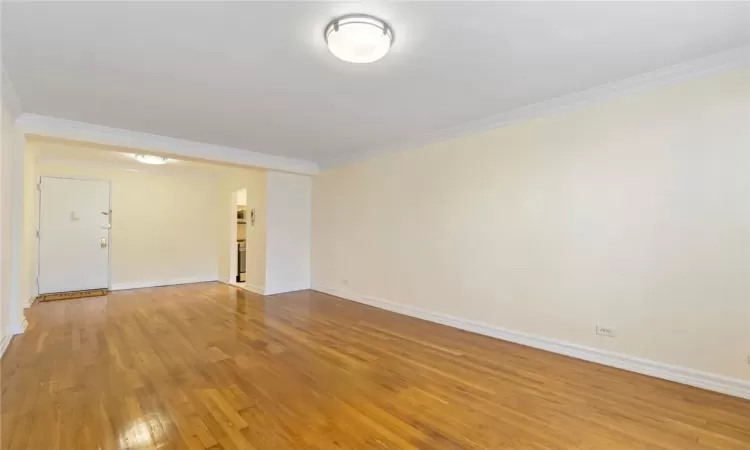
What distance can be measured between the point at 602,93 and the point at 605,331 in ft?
6.91

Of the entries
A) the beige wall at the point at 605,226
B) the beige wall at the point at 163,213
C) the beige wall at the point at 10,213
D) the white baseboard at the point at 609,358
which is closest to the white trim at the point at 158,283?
the beige wall at the point at 163,213

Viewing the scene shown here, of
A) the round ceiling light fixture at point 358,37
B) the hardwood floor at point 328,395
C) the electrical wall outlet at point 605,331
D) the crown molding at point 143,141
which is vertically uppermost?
the round ceiling light fixture at point 358,37

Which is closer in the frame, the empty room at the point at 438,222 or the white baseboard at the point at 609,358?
the empty room at the point at 438,222

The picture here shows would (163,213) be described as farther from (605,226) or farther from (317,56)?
(605,226)

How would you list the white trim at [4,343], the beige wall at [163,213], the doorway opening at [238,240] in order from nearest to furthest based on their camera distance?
the white trim at [4,343] → the beige wall at [163,213] → the doorway opening at [238,240]

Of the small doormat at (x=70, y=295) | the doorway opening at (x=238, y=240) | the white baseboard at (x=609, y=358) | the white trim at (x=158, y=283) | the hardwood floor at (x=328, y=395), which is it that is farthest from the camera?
the doorway opening at (x=238, y=240)

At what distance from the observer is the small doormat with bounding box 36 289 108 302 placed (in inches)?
220

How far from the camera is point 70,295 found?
19.3 ft

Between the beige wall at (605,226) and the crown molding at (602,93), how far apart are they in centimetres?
7

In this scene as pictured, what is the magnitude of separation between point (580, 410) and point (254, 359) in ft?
8.50

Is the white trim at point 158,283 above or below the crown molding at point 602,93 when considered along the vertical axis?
below

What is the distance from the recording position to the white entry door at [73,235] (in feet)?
19.2

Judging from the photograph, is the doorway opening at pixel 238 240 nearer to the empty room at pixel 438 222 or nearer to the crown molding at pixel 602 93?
the empty room at pixel 438 222

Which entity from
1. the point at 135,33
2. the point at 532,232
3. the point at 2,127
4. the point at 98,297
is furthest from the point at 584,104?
the point at 98,297
